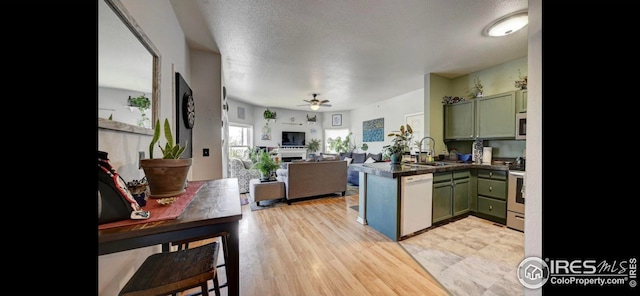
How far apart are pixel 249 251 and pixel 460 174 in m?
2.93

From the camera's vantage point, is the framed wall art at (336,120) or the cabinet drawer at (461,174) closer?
the cabinet drawer at (461,174)

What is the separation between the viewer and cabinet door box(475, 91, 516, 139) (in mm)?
2787

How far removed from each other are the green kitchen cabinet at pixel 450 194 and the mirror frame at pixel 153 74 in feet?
9.57

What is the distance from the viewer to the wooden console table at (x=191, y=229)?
2.24ft

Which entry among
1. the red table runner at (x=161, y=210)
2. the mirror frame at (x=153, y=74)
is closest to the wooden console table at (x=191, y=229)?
the red table runner at (x=161, y=210)

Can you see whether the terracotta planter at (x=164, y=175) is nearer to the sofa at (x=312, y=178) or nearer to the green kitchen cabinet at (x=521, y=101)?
the sofa at (x=312, y=178)

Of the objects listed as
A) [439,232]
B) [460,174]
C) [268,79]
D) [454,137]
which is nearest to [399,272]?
[439,232]

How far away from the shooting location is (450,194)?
2742 millimetres

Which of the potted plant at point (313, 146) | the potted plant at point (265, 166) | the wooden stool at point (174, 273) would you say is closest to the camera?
the wooden stool at point (174, 273)

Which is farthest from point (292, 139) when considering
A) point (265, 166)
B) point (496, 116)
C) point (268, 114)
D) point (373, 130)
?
point (496, 116)

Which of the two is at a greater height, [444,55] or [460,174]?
[444,55]
